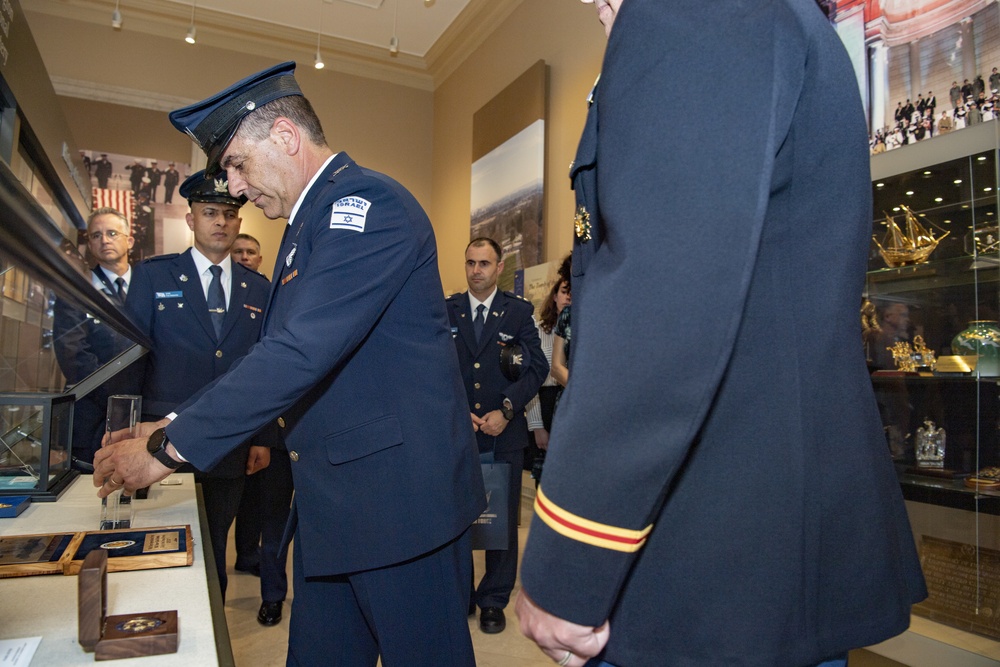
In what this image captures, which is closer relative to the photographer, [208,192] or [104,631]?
[104,631]

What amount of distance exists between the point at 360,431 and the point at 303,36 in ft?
23.0

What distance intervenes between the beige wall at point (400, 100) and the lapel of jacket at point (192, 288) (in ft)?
9.68

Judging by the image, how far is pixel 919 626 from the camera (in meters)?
2.36

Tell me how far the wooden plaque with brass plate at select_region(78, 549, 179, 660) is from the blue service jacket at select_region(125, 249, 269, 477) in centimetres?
172

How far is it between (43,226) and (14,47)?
347cm

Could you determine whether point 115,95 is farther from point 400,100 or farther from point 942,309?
point 942,309

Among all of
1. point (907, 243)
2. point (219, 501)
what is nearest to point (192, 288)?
point (219, 501)

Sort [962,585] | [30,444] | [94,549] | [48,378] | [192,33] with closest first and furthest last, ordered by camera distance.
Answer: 1. [94,549]
2. [30,444]
3. [48,378]
4. [962,585]
5. [192,33]

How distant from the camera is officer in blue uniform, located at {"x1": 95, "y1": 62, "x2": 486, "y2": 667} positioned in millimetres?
1238

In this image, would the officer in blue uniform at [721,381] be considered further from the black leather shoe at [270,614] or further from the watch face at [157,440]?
the black leather shoe at [270,614]

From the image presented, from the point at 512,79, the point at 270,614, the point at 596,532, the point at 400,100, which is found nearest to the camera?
the point at 596,532

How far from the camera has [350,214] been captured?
4.36ft

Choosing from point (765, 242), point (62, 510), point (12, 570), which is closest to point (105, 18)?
point (62, 510)

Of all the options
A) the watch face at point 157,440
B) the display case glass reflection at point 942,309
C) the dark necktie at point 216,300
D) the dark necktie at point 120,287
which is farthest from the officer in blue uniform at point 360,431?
the display case glass reflection at point 942,309
